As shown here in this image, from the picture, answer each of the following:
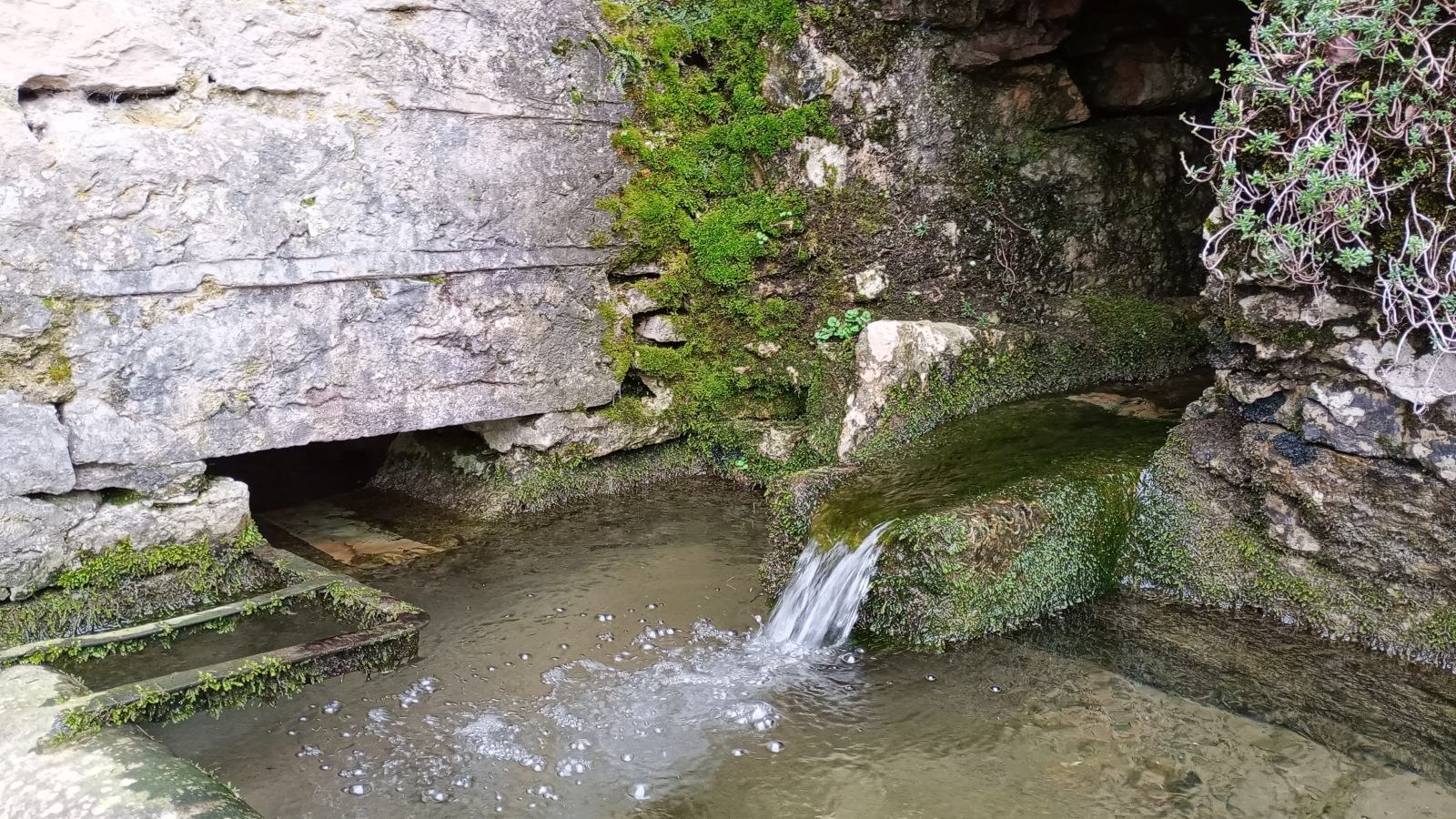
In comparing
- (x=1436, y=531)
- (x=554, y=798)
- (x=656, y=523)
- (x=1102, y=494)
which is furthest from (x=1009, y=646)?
(x=656, y=523)

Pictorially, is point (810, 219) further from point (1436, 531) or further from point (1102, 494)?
point (1436, 531)

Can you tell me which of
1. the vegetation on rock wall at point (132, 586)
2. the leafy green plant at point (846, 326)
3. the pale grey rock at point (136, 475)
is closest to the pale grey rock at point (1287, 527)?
the leafy green plant at point (846, 326)

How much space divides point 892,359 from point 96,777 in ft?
13.0

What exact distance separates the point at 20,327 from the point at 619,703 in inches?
112

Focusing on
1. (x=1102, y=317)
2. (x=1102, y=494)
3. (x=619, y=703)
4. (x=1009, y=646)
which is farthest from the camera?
(x=1102, y=317)

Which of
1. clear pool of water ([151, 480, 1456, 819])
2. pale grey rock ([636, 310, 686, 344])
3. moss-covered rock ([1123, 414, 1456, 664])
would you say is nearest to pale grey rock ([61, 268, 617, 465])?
pale grey rock ([636, 310, 686, 344])

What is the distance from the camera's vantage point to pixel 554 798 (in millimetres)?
3045

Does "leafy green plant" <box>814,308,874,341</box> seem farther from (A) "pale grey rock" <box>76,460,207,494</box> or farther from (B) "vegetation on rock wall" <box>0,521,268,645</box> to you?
(A) "pale grey rock" <box>76,460,207,494</box>

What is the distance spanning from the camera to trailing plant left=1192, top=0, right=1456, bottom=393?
10.2 ft

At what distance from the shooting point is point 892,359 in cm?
529

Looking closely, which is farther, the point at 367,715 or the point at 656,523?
the point at 656,523

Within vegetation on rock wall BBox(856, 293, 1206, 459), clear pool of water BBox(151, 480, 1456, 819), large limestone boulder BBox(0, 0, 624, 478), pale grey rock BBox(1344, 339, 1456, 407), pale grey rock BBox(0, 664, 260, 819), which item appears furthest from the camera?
vegetation on rock wall BBox(856, 293, 1206, 459)

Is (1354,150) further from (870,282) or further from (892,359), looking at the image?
(870,282)

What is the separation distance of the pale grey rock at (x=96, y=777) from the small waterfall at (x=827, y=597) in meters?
2.21
